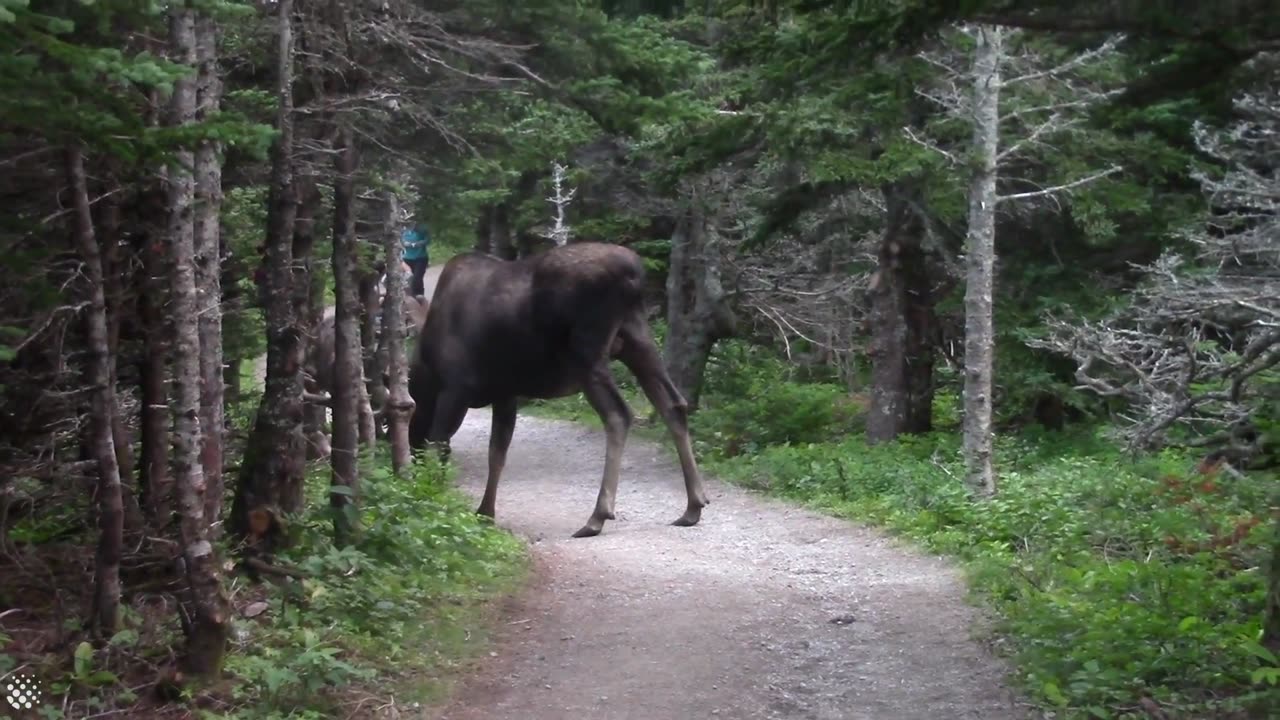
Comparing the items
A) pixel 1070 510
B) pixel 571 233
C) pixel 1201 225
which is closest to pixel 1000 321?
pixel 1201 225

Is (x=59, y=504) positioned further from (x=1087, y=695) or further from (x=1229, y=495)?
(x=1229, y=495)

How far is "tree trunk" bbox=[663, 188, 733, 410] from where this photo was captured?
73.6 ft

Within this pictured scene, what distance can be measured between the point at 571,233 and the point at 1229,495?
15.2 metres

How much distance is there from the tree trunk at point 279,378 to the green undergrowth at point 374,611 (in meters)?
0.26

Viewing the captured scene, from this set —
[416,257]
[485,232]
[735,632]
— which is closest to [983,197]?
[735,632]

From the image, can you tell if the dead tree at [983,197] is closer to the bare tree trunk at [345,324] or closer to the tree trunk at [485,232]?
the bare tree trunk at [345,324]

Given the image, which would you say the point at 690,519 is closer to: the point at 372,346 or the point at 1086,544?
the point at 1086,544

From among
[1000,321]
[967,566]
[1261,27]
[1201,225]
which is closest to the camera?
[1261,27]

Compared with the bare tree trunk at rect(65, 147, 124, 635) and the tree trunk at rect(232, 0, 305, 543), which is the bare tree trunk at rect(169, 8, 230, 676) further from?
the tree trunk at rect(232, 0, 305, 543)

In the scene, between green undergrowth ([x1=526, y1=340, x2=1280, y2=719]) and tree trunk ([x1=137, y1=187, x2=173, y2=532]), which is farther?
tree trunk ([x1=137, y1=187, x2=173, y2=532])

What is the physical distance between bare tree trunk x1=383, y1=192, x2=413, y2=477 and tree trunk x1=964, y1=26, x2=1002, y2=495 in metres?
5.48

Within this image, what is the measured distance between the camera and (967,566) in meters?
10.9

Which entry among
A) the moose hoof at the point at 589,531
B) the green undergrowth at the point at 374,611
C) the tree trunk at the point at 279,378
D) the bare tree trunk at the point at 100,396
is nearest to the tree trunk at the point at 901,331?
the moose hoof at the point at 589,531

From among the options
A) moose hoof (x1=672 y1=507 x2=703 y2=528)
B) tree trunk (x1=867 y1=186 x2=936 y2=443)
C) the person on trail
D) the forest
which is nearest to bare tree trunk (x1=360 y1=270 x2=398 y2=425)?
the forest
